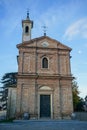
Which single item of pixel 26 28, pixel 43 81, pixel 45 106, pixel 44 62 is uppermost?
pixel 26 28

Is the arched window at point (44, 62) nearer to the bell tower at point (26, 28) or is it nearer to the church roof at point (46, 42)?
the church roof at point (46, 42)

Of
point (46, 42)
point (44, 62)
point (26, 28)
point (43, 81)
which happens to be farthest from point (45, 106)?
point (26, 28)

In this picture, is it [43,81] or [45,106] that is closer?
[45,106]

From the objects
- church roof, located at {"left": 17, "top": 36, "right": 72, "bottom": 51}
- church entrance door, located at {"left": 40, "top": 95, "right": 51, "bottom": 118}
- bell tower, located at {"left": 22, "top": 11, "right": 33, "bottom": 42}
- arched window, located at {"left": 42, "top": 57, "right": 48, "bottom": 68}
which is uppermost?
bell tower, located at {"left": 22, "top": 11, "right": 33, "bottom": 42}

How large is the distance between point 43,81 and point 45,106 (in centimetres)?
275

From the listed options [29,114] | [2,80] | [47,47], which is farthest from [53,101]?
[2,80]

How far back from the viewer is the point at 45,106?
1928cm

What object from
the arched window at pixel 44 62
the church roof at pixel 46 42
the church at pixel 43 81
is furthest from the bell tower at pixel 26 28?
the arched window at pixel 44 62

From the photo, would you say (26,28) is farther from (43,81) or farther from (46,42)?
(43,81)

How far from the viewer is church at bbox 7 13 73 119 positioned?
18.9m

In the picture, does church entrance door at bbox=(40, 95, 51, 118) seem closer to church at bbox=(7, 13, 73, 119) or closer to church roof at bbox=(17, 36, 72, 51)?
church at bbox=(7, 13, 73, 119)

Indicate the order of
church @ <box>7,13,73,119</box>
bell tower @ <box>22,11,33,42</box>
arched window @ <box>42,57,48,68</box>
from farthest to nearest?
bell tower @ <box>22,11,33,42</box>
arched window @ <box>42,57,48,68</box>
church @ <box>7,13,73,119</box>

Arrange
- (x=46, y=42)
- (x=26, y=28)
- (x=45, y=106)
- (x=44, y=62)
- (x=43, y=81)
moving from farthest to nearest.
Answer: (x=26, y=28) → (x=46, y=42) → (x=44, y=62) → (x=43, y=81) → (x=45, y=106)

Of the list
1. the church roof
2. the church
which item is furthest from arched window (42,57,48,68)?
the church roof
